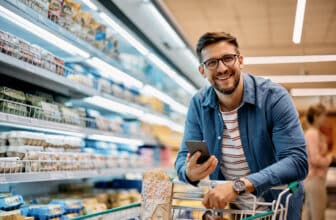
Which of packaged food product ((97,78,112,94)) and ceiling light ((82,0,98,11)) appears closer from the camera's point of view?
ceiling light ((82,0,98,11))

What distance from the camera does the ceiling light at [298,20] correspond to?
5.39 metres

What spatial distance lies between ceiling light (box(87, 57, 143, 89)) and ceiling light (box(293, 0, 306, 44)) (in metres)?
2.22

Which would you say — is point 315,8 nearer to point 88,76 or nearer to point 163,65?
point 163,65

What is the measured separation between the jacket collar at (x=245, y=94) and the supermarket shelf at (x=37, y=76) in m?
1.05

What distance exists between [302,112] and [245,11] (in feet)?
16.0

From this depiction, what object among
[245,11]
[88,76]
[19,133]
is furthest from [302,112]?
[19,133]

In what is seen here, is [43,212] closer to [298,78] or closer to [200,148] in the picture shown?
[200,148]

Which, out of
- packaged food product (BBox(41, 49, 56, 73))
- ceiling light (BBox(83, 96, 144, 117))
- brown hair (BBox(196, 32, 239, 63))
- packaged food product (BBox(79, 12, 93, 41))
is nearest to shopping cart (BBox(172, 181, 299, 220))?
brown hair (BBox(196, 32, 239, 63))

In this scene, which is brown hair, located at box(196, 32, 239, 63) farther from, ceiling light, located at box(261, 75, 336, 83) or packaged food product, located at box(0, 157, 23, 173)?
ceiling light, located at box(261, 75, 336, 83)

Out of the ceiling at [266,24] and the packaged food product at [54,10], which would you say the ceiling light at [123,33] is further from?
the ceiling at [266,24]

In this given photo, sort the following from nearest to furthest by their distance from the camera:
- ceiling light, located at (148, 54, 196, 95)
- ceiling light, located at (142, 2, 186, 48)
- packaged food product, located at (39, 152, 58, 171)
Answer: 1. packaged food product, located at (39, 152, 58, 171)
2. ceiling light, located at (142, 2, 186, 48)
3. ceiling light, located at (148, 54, 196, 95)

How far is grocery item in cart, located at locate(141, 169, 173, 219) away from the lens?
1797 mm

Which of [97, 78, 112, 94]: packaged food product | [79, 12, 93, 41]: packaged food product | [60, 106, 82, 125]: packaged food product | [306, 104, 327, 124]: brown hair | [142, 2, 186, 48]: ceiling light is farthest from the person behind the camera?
[142, 2, 186, 48]: ceiling light

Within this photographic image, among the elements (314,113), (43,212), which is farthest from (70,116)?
(314,113)
